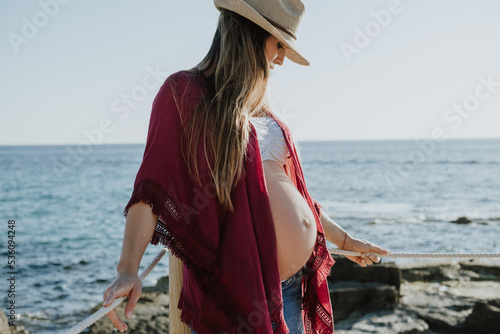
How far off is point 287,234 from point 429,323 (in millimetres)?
5418

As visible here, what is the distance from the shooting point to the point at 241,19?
171 cm

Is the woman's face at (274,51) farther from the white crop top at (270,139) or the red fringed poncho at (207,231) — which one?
the red fringed poncho at (207,231)

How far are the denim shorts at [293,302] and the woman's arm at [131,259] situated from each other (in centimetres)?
55

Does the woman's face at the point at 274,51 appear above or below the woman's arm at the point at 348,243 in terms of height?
above

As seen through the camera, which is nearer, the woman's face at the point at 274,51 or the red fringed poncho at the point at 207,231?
the red fringed poncho at the point at 207,231

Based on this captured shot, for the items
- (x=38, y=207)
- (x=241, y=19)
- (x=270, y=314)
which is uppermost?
(x=241, y=19)

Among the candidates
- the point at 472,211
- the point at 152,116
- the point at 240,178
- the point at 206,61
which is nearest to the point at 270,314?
the point at 240,178

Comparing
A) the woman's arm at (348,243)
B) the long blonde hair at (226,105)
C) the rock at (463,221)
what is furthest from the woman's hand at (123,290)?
the rock at (463,221)

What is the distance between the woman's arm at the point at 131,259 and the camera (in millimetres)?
1295

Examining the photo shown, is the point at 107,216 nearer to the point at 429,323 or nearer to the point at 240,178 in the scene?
the point at 429,323

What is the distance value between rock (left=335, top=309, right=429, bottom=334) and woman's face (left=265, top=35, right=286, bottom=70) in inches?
186

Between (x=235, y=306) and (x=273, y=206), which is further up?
(x=273, y=206)

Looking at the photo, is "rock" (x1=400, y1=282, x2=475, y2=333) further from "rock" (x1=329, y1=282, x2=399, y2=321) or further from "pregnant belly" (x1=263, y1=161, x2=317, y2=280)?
"pregnant belly" (x1=263, y1=161, x2=317, y2=280)

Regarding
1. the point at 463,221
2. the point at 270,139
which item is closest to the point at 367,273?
the point at 270,139
